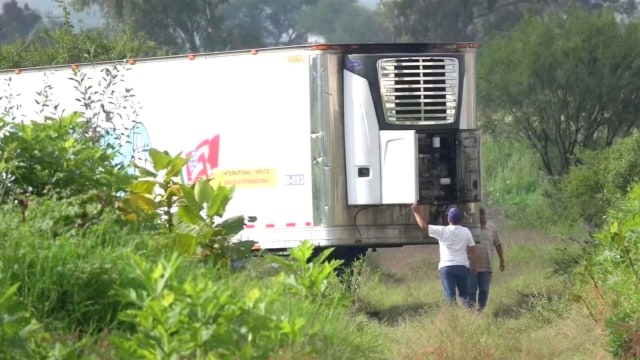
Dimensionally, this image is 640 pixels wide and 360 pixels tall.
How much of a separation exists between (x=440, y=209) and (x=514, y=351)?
6.13m

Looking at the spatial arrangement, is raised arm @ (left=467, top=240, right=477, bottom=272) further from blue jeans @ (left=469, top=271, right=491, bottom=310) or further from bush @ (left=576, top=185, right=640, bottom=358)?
bush @ (left=576, top=185, right=640, bottom=358)

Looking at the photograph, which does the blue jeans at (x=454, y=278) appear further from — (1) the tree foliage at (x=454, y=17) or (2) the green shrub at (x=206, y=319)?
(1) the tree foliage at (x=454, y=17)

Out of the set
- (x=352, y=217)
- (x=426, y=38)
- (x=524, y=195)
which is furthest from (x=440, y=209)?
(x=426, y=38)

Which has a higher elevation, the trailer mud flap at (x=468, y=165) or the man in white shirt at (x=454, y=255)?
the trailer mud flap at (x=468, y=165)

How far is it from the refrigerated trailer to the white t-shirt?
167 cm

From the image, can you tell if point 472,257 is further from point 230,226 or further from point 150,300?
point 150,300

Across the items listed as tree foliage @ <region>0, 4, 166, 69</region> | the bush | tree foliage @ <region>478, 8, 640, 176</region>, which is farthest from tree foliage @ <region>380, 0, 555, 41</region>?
the bush

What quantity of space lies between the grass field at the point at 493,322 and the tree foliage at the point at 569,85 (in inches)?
489

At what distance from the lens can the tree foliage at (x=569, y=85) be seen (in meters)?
36.1

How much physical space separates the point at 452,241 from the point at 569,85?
21093 mm

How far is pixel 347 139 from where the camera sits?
61.1ft

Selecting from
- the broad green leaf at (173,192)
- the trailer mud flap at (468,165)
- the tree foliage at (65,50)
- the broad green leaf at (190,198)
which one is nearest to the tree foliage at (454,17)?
the tree foliage at (65,50)

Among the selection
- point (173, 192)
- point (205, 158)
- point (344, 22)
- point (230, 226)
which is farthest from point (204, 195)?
point (344, 22)

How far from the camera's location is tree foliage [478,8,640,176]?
36.1 m
